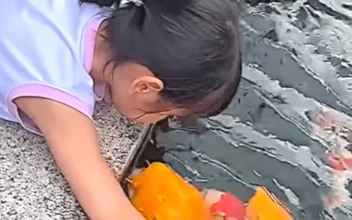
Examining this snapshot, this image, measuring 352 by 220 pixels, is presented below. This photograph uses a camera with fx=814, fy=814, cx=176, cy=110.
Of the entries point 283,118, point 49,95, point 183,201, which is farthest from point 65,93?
point 283,118

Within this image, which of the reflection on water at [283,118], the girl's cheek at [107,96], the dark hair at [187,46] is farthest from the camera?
the reflection on water at [283,118]

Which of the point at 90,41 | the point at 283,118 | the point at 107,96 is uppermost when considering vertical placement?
the point at 90,41

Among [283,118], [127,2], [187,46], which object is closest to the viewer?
[187,46]

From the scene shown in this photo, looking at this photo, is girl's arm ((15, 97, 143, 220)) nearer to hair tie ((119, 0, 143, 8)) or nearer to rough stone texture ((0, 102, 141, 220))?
rough stone texture ((0, 102, 141, 220))

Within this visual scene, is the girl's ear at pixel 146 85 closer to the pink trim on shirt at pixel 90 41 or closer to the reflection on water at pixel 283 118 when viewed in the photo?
the pink trim on shirt at pixel 90 41

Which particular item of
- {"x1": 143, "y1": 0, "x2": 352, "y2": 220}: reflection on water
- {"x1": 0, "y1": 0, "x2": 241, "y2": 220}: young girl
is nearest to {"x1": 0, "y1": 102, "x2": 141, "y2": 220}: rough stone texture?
{"x1": 0, "y1": 0, "x2": 241, "y2": 220}: young girl

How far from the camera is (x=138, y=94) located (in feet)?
3.96

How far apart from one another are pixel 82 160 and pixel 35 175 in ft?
0.35

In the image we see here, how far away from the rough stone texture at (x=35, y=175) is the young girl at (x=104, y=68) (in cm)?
3

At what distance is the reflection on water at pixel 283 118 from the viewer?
1435 mm

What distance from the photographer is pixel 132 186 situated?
130 centimetres

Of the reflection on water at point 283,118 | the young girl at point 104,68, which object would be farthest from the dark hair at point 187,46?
the reflection on water at point 283,118

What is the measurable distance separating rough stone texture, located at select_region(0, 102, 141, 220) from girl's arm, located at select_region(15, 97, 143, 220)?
3 centimetres

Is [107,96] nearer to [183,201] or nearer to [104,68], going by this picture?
[104,68]
